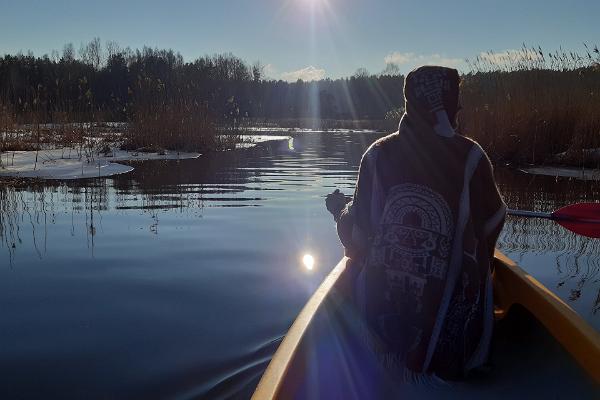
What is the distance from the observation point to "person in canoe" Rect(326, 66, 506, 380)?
1.88 metres

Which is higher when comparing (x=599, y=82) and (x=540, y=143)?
(x=599, y=82)

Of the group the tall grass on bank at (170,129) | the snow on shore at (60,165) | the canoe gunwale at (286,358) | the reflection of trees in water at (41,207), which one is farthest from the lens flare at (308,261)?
the tall grass on bank at (170,129)

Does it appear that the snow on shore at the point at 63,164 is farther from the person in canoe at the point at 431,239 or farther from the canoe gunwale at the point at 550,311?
the person in canoe at the point at 431,239

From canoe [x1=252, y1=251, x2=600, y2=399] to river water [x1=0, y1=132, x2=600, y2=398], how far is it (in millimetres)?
513

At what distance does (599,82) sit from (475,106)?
2565 mm

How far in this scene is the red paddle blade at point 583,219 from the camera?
10.3ft

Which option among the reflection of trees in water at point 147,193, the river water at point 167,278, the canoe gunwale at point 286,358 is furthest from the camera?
the reflection of trees in water at point 147,193

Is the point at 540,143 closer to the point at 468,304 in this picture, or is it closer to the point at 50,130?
the point at 468,304

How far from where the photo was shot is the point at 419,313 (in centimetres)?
190

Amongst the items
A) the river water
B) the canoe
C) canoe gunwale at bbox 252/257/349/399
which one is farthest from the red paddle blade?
canoe gunwale at bbox 252/257/349/399

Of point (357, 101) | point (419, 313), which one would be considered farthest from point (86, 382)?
point (357, 101)

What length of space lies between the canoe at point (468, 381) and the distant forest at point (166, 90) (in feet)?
33.9

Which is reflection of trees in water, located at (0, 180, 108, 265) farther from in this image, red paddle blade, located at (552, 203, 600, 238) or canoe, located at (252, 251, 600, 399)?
red paddle blade, located at (552, 203, 600, 238)

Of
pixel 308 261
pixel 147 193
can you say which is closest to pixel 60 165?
pixel 147 193
